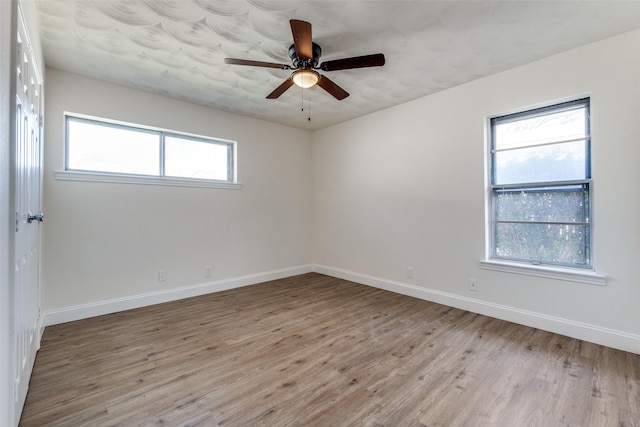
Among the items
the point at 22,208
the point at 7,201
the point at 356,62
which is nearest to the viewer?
the point at 7,201

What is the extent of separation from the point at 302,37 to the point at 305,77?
0.42 meters

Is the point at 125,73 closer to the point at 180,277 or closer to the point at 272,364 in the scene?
Answer: the point at 180,277

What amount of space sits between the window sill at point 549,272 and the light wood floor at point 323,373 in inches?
21.4

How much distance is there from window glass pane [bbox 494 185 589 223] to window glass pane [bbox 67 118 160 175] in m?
4.21

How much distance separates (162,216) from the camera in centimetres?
354

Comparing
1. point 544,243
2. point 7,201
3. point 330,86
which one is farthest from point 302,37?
point 544,243

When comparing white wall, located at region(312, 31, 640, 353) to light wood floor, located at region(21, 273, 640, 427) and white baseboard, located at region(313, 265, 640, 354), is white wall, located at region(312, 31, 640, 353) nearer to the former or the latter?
white baseboard, located at region(313, 265, 640, 354)

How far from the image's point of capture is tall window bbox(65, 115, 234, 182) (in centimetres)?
308

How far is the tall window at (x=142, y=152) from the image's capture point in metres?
3.08

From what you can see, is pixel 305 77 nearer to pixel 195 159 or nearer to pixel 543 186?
pixel 195 159

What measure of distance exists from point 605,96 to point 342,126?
123 inches

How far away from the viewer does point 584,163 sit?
258 cm

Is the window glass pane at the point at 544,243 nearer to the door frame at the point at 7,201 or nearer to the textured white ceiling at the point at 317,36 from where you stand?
the textured white ceiling at the point at 317,36

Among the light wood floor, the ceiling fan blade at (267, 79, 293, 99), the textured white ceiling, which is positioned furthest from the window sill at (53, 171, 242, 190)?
the ceiling fan blade at (267, 79, 293, 99)
